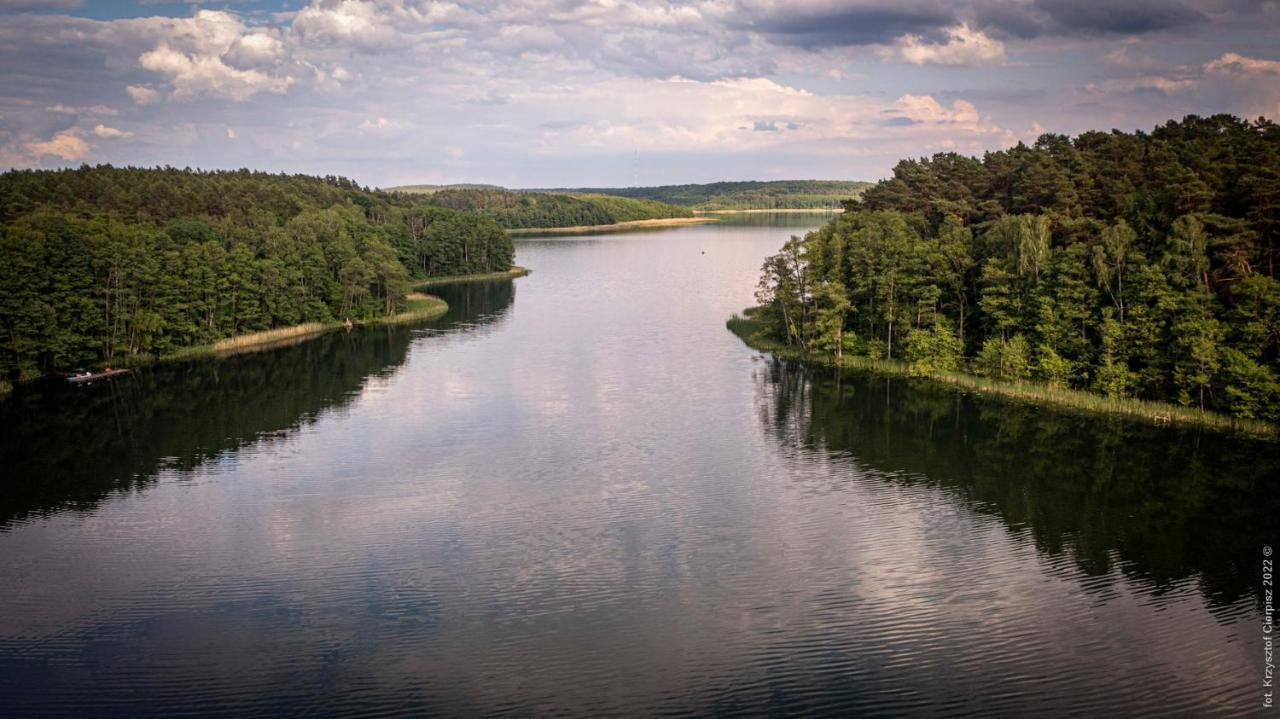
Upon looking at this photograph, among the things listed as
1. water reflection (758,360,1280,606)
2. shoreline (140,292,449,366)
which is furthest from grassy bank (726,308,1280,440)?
shoreline (140,292,449,366)

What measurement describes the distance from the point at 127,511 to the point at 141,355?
32936 mm

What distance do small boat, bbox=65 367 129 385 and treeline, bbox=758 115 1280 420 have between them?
44137mm

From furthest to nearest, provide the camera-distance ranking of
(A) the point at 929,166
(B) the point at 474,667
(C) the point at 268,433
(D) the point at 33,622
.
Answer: (A) the point at 929,166 < (C) the point at 268,433 < (D) the point at 33,622 < (B) the point at 474,667

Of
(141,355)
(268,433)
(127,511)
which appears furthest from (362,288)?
(127,511)

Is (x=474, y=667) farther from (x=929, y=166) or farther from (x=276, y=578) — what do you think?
(x=929, y=166)

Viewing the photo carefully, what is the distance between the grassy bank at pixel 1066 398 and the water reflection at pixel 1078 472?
3.61 feet

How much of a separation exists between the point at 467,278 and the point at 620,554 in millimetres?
87475

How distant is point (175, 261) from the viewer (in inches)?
2522

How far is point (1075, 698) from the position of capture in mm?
20609

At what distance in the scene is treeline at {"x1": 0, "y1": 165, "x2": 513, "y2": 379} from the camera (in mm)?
55812

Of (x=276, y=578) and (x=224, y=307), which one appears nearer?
(x=276, y=578)

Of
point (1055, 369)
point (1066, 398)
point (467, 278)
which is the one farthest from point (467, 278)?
point (1066, 398)

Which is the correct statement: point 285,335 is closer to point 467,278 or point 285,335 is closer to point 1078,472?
point 467,278

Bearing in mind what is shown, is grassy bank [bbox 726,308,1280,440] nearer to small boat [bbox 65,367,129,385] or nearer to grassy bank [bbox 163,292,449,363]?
grassy bank [bbox 163,292,449,363]
